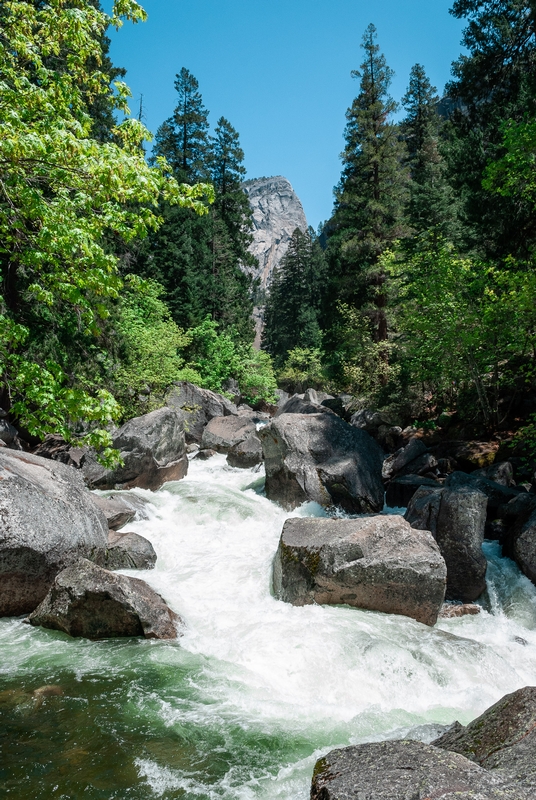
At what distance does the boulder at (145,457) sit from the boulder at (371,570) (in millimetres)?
6872

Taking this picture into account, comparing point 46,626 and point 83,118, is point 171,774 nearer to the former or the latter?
point 46,626

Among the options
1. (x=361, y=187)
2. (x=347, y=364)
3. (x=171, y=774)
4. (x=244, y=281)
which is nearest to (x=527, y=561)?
(x=171, y=774)

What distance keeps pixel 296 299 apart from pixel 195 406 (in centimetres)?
3721

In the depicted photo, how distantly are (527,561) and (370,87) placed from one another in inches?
1059

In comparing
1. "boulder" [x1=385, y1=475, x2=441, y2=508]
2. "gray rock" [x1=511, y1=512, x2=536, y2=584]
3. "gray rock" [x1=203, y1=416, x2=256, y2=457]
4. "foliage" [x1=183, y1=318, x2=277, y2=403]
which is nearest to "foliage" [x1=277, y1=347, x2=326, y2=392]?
"foliage" [x1=183, y1=318, x2=277, y2=403]

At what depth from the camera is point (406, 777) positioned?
2381 mm

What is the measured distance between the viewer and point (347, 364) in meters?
26.2

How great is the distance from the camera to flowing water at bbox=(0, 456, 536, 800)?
12.6 ft

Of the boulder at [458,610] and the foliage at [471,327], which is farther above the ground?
the foliage at [471,327]

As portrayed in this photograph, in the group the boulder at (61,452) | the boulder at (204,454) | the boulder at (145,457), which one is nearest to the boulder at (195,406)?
the boulder at (204,454)

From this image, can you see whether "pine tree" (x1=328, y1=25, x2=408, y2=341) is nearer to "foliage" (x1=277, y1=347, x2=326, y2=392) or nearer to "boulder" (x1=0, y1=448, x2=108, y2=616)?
"foliage" (x1=277, y1=347, x2=326, y2=392)

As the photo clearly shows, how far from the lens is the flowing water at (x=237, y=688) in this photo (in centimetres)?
384

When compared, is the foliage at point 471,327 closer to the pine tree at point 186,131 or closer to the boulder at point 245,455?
the boulder at point 245,455

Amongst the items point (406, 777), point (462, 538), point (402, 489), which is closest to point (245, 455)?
point (402, 489)
